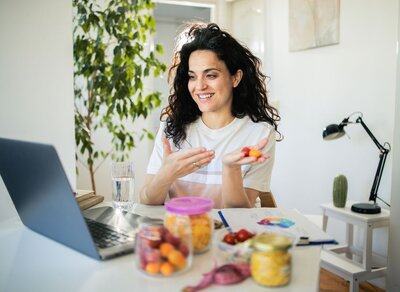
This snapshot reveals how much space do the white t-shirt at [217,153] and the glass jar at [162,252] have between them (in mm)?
744

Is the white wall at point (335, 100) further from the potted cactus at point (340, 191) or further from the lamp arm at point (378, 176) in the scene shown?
the potted cactus at point (340, 191)

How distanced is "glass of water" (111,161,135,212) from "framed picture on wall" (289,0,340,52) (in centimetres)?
206

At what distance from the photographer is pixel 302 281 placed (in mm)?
674

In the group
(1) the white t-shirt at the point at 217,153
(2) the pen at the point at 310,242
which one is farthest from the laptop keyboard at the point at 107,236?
(1) the white t-shirt at the point at 217,153

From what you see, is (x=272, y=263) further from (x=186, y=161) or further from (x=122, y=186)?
(x=122, y=186)

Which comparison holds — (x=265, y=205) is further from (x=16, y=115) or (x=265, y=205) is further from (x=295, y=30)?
(x=295, y=30)

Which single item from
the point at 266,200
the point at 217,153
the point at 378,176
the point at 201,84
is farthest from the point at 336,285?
the point at 201,84

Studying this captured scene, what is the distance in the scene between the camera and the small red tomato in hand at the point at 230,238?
2.57 ft

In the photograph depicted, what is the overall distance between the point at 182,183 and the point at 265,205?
0.36 m

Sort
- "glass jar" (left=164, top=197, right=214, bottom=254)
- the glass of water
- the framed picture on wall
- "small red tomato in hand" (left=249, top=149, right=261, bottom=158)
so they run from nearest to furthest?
"glass jar" (left=164, top=197, right=214, bottom=254), "small red tomato in hand" (left=249, top=149, right=261, bottom=158), the glass of water, the framed picture on wall

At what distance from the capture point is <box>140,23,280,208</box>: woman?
1543mm

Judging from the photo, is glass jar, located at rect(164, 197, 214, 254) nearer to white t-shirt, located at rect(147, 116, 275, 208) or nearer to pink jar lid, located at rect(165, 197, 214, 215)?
pink jar lid, located at rect(165, 197, 214, 215)

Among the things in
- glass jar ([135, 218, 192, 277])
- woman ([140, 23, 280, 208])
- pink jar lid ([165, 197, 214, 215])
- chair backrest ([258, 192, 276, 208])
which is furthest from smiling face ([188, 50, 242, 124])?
glass jar ([135, 218, 192, 277])

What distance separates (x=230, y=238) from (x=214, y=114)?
944 mm
